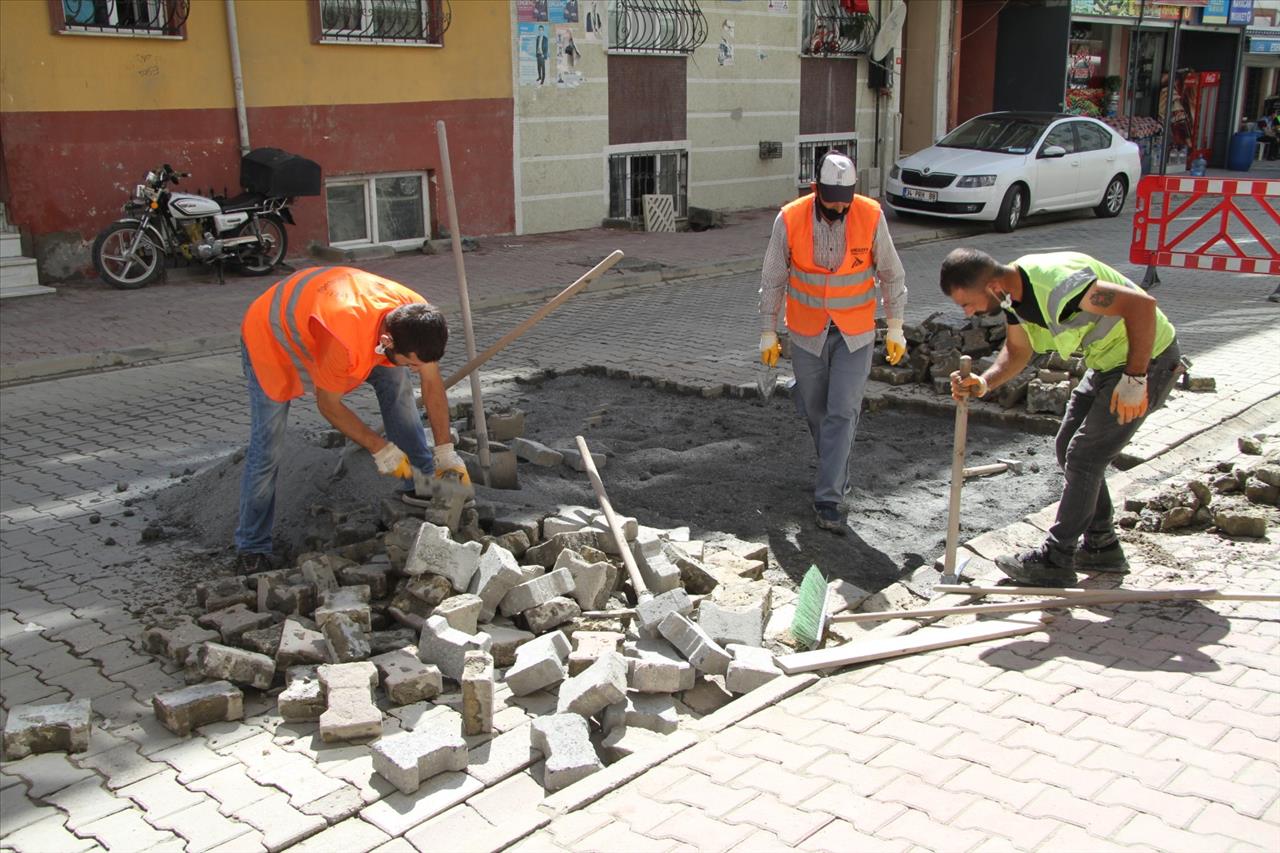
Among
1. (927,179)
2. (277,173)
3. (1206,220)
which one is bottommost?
(1206,220)

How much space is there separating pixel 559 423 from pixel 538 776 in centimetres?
400

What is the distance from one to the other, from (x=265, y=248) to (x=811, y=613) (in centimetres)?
1000

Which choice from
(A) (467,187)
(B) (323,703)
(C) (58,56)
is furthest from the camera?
(A) (467,187)

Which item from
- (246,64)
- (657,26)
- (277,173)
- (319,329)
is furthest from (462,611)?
(657,26)

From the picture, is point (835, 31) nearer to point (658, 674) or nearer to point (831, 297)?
point (831, 297)

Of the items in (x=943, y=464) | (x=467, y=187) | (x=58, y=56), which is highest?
(x=58, y=56)

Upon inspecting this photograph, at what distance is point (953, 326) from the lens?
332 inches

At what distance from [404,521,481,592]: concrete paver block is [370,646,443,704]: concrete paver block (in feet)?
1.44

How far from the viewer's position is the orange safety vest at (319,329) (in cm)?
469

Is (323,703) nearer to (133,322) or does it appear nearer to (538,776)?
(538,776)

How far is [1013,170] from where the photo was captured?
675 inches

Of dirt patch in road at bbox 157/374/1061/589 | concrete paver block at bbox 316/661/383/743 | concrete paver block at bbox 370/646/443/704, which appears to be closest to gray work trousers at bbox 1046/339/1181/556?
dirt patch in road at bbox 157/374/1061/589

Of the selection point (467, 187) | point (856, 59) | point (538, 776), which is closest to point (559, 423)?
point (538, 776)

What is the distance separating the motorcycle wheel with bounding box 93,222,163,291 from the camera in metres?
11.8
